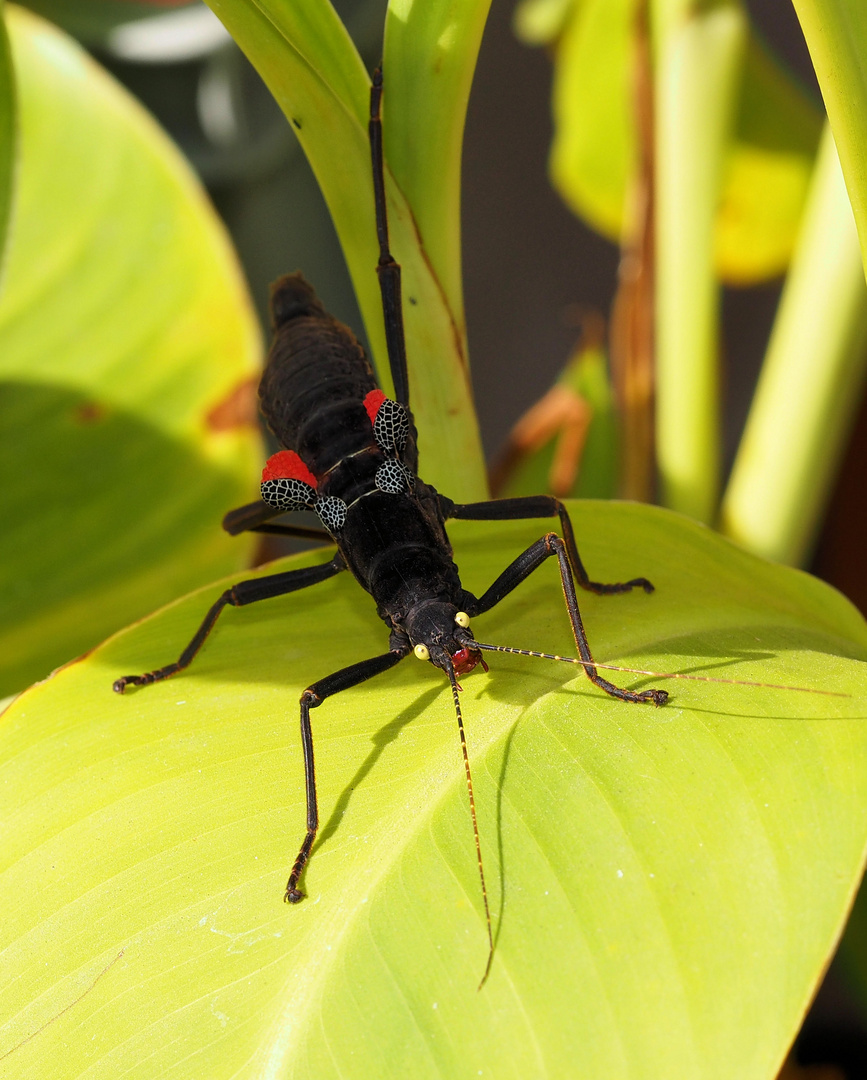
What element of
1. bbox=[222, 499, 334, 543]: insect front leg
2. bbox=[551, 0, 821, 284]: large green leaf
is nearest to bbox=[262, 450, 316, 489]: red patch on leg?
bbox=[222, 499, 334, 543]: insect front leg

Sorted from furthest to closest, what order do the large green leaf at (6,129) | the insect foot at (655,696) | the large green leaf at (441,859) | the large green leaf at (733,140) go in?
the large green leaf at (733,140) < the large green leaf at (6,129) < the insect foot at (655,696) < the large green leaf at (441,859)

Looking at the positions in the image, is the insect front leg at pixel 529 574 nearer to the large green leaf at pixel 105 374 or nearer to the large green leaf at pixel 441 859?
the large green leaf at pixel 441 859

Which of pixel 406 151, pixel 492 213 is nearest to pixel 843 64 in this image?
pixel 406 151

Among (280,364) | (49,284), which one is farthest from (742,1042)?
(49,284)

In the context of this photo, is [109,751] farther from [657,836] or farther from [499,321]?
[499,321]

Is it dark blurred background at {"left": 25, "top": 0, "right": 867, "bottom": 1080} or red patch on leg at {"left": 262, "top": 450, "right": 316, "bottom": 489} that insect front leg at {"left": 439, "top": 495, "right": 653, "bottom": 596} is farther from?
dark blurred background at {"left": 25, "top": 0, "right": 867, "bottom": 1080}

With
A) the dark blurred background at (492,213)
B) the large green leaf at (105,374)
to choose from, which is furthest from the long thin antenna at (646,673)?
the dark blurred background at (492,213)
